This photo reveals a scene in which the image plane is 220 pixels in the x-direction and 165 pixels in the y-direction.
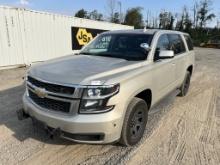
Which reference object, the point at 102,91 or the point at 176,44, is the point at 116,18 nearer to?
the point at 176,44

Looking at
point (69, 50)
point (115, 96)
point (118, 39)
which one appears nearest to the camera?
point (115, 96)

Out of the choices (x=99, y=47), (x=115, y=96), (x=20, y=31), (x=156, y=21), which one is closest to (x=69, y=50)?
(x=20, y=31)

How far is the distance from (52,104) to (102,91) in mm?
745

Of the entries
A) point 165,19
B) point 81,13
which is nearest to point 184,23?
point 165,19

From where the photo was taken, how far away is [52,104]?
10.5 ft

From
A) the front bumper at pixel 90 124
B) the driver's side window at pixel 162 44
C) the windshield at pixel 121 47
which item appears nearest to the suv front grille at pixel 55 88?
the front bumper at pixel 90 124

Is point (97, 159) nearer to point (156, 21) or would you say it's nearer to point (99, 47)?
point (99, 47)

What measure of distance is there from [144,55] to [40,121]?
203 centimetres

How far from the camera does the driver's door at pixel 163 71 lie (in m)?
4.23

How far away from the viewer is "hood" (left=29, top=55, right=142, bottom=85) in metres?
3.06

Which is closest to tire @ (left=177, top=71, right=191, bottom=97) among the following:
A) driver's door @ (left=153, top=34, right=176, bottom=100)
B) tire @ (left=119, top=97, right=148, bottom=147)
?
driver's door @ (left=153, top=34, right=176, bottom=100)

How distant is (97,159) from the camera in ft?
11.0

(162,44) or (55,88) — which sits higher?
(162,44)

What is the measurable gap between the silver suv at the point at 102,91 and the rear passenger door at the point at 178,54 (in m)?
0.89
